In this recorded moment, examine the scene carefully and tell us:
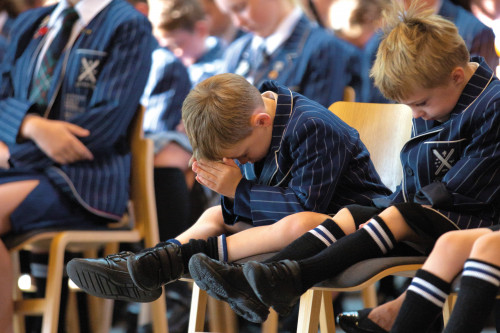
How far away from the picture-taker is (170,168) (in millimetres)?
2766

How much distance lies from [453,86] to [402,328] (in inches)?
21.4

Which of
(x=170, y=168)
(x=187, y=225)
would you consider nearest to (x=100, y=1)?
(x=170, y=168)

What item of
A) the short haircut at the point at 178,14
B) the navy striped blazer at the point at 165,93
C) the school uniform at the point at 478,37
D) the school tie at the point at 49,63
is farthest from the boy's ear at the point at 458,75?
the short haircut at the point at 178,14

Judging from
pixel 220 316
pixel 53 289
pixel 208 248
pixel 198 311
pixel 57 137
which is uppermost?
pixel 208 248

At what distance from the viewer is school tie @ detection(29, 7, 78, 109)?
2268mm

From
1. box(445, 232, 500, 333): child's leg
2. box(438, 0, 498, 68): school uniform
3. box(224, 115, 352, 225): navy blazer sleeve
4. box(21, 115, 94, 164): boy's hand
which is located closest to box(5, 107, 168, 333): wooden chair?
box(21, 115, 94, 164): boy's hand

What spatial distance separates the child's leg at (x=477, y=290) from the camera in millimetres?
1109

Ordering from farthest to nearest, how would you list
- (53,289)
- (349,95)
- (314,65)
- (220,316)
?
(314,65)
(349,95)
(220,316)
(53,289)

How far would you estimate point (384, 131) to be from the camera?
1.83 metres

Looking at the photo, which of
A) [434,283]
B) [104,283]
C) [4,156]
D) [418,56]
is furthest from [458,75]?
[4,156]

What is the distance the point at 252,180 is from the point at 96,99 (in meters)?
0.75

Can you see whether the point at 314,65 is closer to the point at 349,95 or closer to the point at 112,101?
the point at 349,95

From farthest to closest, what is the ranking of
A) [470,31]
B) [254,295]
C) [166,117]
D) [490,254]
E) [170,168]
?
[166,117] < [170,168] < [470,31] < [254,295] < [490,254]

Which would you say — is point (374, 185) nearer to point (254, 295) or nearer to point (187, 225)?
point (254, 295)
